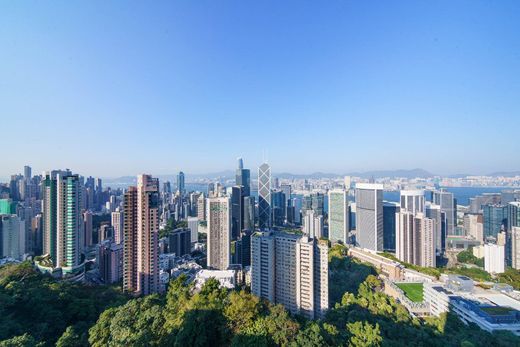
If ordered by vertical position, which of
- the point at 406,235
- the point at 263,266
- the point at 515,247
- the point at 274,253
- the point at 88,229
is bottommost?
the point at 515,247

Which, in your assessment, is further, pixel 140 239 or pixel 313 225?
pixel 313 225

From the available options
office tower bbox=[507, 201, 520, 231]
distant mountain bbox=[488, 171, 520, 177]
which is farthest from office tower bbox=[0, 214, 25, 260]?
distant mountain bbox=[488, 171, 520, 177]

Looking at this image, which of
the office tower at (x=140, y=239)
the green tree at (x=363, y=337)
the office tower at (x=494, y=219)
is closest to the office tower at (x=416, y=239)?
the office tower at (x=494, y=219)

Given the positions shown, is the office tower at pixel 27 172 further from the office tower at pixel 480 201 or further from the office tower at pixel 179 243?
the office tower at pixel 480 201

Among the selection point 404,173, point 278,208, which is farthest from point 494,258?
point 404,173

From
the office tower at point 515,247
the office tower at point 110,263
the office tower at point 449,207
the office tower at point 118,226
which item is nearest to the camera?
the office tower at point 110,263

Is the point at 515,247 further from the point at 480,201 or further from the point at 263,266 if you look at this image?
the point at 480,201
